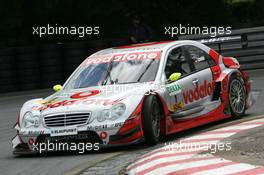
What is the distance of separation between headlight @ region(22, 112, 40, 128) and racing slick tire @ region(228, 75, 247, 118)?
3449 millimetres

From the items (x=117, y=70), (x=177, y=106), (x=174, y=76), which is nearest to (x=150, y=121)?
(x=177, y=106)

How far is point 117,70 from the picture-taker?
504 inches

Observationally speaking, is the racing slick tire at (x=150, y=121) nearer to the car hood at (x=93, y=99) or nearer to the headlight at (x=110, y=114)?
the car hood at (x=93, y=99)

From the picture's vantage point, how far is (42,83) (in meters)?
27.1

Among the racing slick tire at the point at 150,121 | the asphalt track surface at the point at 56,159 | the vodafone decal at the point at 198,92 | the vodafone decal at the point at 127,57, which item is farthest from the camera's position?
the vodafone decal at the point at 127,57

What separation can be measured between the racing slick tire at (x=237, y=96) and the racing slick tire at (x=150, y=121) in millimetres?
2268

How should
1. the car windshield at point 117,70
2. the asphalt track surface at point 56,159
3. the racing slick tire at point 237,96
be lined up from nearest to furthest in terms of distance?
1. the asphalt track surface at point 56,159
2. the car windshield at point 117,70
3. the racing slick tire at point 237,96

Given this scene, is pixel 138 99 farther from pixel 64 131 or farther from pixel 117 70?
pixel 117 70

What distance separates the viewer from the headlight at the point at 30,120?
464 inches

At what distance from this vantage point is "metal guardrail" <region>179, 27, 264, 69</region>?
2620 cm

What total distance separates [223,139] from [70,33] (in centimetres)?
2361

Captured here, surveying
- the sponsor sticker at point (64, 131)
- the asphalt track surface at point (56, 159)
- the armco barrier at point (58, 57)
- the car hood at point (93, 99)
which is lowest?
the asphalt track surface at point (56, 159)

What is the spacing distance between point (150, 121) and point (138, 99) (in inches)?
13.6

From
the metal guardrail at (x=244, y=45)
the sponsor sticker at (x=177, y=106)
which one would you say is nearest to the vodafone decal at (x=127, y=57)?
the sponsor sticker at (x=177, y=106)
